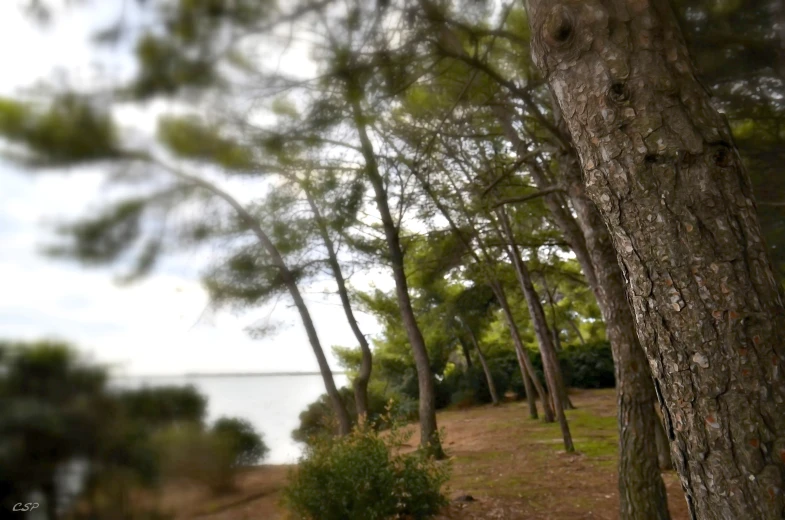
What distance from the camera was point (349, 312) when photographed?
13.7 feet

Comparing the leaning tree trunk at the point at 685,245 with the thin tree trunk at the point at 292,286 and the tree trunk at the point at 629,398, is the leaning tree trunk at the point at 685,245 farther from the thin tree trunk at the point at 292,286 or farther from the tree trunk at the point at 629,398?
the tree trunk at the point at 629,398

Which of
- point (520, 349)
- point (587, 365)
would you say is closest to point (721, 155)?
point (520, 349)

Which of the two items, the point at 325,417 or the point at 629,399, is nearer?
the point at 325,417

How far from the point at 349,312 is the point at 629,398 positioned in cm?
200

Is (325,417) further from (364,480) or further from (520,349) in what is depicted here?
(520,349)

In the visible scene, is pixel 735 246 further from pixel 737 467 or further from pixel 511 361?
pixel 511 361

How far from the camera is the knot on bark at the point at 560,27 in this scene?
2117 millimetres

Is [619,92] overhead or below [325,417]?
overhead

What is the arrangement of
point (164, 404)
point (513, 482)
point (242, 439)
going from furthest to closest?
point (513, 482), point (242, 439), point (164, 404)

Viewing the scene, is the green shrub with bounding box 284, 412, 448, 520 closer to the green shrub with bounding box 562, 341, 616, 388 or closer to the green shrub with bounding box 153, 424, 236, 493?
the green shrub with bounding box 153, 424, 236, 493

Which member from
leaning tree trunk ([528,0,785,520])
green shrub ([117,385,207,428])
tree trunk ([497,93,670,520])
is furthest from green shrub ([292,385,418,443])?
leaning tree trunk ([528,0,785,520])

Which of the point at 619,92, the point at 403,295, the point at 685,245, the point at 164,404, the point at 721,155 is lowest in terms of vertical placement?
the point at 164,404

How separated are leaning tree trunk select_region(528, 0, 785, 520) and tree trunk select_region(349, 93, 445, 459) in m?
2.53

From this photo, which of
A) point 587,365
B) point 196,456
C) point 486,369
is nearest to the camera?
point 196,456
